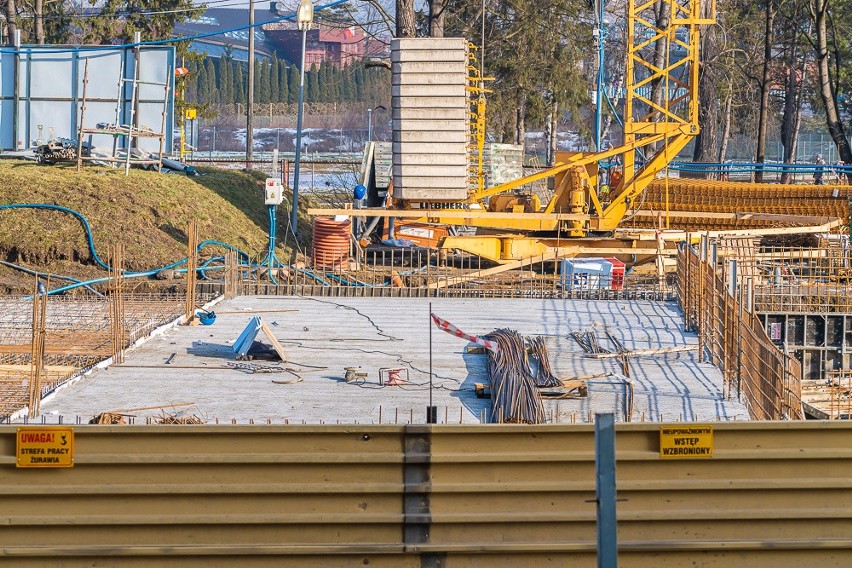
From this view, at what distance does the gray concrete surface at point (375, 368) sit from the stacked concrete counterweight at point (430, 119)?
25.9 ft

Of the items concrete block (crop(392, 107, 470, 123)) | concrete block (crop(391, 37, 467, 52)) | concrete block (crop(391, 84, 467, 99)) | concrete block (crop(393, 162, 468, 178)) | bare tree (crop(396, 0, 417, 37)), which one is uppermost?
bare tree (crop(396, 0, 417, 37))

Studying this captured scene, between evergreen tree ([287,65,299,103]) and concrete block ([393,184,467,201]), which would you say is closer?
concrete block ([393,184,467,201])

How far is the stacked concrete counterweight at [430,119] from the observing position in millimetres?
23422

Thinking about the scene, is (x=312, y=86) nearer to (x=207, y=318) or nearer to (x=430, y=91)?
(x=430, y=91)

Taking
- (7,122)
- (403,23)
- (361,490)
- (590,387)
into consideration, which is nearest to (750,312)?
(590,387)

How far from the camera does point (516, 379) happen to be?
1010 cm

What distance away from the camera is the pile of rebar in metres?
9.20

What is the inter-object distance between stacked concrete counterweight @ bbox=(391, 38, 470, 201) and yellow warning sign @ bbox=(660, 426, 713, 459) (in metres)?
17.5

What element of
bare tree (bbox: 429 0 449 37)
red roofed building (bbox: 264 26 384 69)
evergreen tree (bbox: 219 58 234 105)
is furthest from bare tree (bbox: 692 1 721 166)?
red roofed building (bbox: 264 26 384 69)

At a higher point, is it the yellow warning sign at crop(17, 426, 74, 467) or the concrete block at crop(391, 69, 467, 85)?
the concrete block at crop(391, 69, 467, 85)

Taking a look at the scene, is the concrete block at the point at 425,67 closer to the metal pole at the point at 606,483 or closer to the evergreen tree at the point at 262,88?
the metal pole at the point at 606,483

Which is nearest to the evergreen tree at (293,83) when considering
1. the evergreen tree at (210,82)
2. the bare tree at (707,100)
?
the evergreen tree at (210,82)

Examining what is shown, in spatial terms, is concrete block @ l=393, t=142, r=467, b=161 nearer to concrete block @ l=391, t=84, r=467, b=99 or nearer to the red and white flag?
concrete block @ l=391, t=84, r=467, b=99

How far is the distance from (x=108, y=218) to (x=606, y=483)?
725 inches
